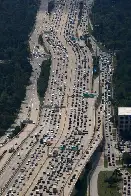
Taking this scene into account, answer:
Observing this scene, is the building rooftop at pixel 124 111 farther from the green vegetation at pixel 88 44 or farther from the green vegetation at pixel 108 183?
the green vegetation at pixel 88 44

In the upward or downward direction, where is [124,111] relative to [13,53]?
downward

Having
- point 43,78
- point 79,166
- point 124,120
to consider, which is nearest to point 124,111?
point 124,120

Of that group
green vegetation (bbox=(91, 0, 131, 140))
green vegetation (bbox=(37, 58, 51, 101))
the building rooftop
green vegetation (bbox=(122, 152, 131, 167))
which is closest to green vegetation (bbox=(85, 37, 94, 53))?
green vegetation (bbox=(91, 0, 131, 140))

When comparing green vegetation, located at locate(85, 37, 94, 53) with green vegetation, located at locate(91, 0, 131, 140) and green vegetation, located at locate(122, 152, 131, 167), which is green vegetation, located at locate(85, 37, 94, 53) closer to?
green vegetation, located at locate(91, 0, 131, 140)

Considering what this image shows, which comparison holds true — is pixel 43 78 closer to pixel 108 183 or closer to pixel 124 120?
pixel 124 120

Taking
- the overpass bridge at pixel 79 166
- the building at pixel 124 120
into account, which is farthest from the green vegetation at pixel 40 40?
the overpass bridge at pixel 79 166

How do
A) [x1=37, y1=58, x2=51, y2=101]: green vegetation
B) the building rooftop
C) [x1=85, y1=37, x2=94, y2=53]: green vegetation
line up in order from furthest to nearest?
1. [x1=85, y1=37, x2=94, y2=53]: green vegetation
2. [x1=37, y1=58, x2=51, y2=101]: green vegetation
3. the building rooftop

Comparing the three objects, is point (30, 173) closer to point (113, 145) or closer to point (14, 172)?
point (14, 172)
